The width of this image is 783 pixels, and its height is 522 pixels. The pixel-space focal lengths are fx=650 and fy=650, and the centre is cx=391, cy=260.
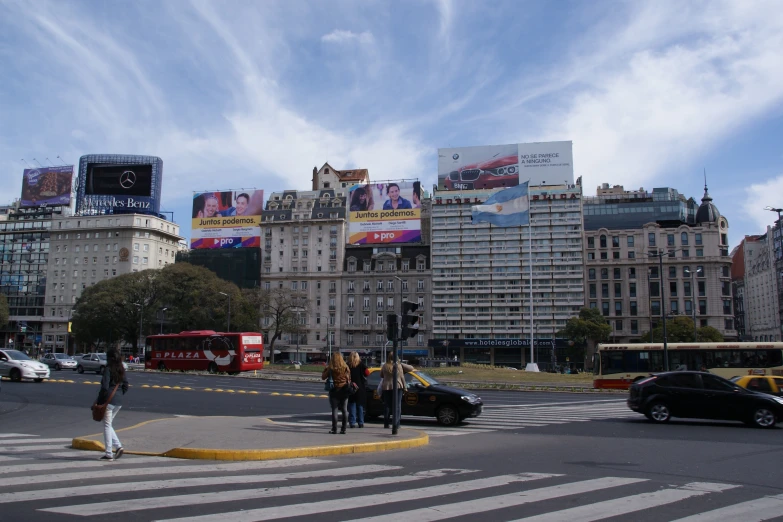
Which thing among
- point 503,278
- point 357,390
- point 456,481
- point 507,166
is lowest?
point 456,481

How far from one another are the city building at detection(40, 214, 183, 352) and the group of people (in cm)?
10700

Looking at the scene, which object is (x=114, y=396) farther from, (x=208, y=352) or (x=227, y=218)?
(x=227, y=218)

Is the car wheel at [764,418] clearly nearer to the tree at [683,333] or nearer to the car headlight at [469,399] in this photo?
the car headlight at [469,399]

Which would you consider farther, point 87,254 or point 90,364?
point 87,254

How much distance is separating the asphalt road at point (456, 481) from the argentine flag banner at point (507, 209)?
1497 inches

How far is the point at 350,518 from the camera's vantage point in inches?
250

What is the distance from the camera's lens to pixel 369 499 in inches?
286

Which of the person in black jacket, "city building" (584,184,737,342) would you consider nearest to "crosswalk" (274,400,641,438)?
the person in black jacket

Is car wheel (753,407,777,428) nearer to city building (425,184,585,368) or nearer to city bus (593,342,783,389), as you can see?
city bus (593,342,783,389)

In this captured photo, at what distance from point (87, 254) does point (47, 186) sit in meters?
13.8

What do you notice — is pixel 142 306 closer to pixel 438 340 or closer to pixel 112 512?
pixel 438 340

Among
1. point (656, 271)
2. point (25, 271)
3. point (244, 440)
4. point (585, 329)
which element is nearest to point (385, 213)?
point (585, 329)

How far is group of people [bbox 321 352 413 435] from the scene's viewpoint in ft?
42.2

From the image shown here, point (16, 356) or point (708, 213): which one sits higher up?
point (708, 213)
